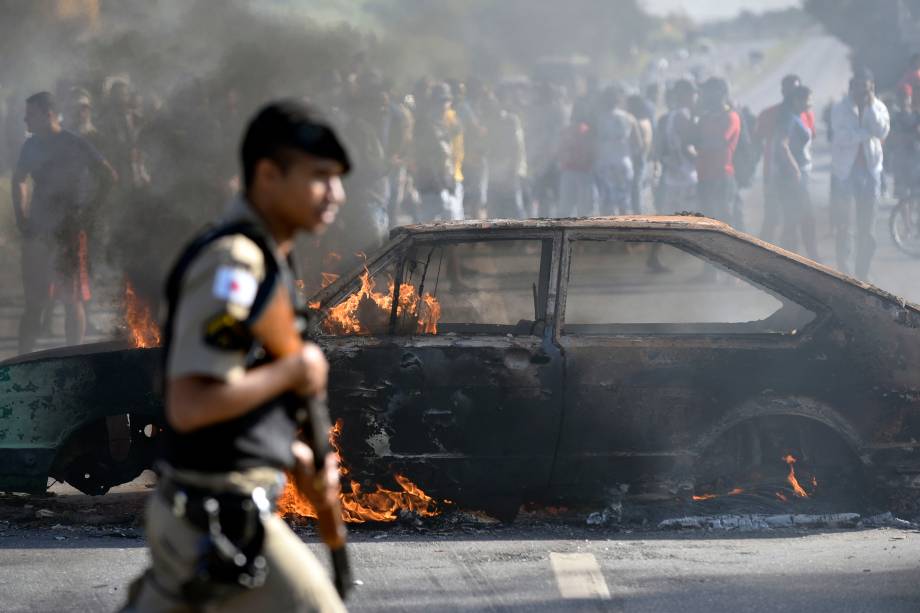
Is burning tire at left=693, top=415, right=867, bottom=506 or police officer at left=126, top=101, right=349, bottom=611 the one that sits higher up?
police officer at left=126, top=101, right=349, bottom=611

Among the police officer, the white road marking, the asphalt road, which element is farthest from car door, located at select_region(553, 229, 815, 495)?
the police officer

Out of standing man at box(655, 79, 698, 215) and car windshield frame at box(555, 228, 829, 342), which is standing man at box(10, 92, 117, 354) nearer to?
car windshield frame at box(555, 228, 829, 342)

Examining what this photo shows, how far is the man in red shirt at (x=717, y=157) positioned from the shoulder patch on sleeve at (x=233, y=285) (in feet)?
43.1

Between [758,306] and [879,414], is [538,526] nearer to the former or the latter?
[879,414]

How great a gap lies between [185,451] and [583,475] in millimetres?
3756

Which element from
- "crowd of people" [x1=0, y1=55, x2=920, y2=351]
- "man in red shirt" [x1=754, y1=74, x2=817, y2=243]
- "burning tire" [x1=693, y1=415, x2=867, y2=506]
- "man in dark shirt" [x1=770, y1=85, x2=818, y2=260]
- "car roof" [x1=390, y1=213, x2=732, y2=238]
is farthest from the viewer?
"man in red shirt" [x1=754, y1=74, x2=817, y2=243]

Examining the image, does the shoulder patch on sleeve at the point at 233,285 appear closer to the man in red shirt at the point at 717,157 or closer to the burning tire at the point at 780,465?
the burning tire at the point at 780,465

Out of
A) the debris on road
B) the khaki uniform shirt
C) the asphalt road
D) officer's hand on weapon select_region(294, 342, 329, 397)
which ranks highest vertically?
the khaki uniform shirt

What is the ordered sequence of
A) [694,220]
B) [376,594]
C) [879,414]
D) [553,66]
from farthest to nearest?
[553,66] → [694,220] → [879,414] → [376,594]

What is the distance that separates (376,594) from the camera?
18.9 feet

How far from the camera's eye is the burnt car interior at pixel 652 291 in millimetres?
14125

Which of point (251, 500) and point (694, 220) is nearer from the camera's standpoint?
point (251, 500)

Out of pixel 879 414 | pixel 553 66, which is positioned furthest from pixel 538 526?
pixel 553 66

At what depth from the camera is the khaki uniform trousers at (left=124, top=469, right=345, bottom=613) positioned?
120 inches
